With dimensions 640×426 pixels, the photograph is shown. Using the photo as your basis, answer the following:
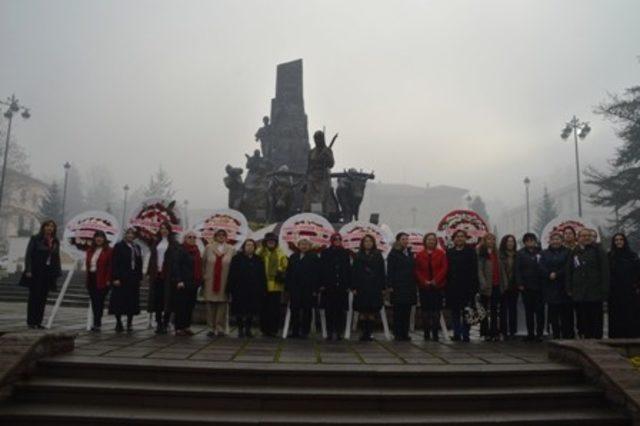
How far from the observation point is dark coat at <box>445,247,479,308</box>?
8.80 meters

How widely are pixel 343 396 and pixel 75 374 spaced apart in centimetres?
290

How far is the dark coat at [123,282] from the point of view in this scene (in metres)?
9.24

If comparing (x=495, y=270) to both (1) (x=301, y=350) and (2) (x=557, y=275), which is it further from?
(1) (x=301, y=350)

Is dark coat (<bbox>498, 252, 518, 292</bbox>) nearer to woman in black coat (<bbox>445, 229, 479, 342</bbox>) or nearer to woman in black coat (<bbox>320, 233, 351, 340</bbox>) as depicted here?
woman in black coat (<bbox>445, 229, 479, 342</bbox>)

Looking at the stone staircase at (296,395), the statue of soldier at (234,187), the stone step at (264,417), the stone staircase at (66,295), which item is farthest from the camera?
the statue of soldier at (234,187)

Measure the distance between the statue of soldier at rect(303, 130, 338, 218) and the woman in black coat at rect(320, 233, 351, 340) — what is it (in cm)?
661

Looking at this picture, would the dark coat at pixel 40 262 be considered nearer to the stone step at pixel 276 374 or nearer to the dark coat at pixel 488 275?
the stone step at pixel 276 374

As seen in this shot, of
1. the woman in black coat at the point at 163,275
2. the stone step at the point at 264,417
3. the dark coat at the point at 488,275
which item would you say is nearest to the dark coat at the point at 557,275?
the dark coat at the point at 488,275

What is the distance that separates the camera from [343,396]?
535cm

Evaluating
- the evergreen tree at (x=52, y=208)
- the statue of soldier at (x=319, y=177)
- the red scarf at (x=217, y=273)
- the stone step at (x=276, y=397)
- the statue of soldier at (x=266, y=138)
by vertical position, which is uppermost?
the statue of soldier at (x=266, y=138)

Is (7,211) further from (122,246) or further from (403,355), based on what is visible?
(403,355)

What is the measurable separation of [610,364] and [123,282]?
7.47 m

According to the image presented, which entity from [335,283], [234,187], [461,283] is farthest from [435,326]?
[234,187]

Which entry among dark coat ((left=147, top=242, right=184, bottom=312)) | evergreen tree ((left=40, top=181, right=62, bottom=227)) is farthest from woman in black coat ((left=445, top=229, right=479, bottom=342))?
evergreen tree ((left=40, top=181, right=62, bottom=227))
